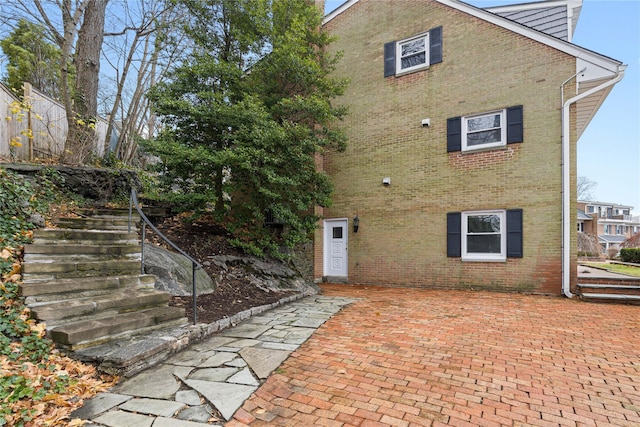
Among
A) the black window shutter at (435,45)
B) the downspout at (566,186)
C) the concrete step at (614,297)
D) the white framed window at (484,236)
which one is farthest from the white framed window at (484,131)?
the concrete step at (614,297)

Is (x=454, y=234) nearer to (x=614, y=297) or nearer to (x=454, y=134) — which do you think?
(x=454, y=134)

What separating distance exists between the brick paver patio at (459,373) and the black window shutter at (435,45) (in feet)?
22.5

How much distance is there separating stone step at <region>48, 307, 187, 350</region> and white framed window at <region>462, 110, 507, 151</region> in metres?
7.77

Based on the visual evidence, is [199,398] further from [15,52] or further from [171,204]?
[15,52]

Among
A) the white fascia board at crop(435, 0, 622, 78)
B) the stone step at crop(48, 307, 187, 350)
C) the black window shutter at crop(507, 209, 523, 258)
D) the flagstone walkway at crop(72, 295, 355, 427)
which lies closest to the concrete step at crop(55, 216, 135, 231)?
the stone step at crop(48, 307, 187, 350)

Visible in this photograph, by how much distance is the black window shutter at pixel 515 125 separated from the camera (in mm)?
7859

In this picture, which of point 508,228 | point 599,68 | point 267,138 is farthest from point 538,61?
point 267,138

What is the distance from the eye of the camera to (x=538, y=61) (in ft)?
25.5

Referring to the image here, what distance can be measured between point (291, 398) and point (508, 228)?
7.14 meters

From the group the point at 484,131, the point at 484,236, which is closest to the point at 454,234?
the point at 484,236

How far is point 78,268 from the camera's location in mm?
4168

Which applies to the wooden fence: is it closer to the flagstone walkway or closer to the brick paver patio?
the flagstone walkway

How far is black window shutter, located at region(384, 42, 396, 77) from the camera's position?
957cm

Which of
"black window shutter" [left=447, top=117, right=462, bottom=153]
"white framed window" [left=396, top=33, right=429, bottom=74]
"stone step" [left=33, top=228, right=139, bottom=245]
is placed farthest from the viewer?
"white framed window" [left=396, top=33, right=429, bottom=74]
